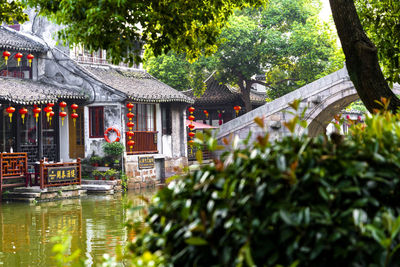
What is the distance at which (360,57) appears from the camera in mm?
4758

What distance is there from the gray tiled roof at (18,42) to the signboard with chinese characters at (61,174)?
4442mm

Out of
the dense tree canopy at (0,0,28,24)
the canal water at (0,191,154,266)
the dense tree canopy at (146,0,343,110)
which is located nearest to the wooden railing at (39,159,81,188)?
the canal water at (0,191,154,266)

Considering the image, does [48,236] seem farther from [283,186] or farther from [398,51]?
[283,186]

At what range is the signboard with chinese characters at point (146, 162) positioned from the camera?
17953mm

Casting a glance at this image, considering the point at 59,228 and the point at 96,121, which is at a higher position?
the point at 96,121

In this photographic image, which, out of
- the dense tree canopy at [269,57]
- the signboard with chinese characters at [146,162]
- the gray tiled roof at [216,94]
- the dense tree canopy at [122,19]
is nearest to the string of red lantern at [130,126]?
the signboard with chinese characters at [146,162]

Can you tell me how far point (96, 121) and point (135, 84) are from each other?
2.35 meters

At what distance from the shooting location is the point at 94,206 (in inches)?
517

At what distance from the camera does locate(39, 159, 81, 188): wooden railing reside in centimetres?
1403

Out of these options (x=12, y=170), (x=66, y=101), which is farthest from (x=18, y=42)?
(x=12, y=170)

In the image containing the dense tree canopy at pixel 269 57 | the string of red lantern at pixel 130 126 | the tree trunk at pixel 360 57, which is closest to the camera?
the tree trunk at pixel 360 57

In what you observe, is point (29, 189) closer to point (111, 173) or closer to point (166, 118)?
point (111, 173)

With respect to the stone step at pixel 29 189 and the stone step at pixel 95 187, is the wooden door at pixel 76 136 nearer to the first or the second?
the stone step at pixel 95 187

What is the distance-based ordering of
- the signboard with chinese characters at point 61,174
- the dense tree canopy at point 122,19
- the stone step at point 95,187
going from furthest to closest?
the stone step at point 95,187, the signboard with chinese characters at point 61,174, the dense tree canopy at point 122,19
